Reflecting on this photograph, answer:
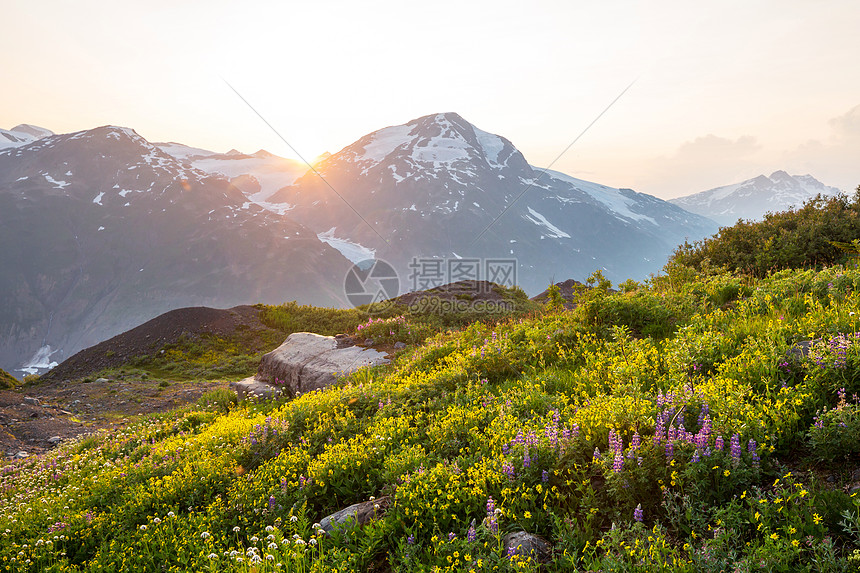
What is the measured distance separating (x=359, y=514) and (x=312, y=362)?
30.5 ft

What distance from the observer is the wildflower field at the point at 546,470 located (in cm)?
338

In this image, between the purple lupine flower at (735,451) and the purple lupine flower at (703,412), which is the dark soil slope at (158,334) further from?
the purple lupine flower at (735,451)

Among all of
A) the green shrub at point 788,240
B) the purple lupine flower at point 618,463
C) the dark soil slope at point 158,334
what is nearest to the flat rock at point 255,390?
the purple lupine flower at point 618,463

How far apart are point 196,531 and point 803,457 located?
6477 millimetres

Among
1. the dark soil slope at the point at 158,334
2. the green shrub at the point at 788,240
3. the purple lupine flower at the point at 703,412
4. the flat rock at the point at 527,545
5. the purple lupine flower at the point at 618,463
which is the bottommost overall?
the dark soil slope at the point at 158,334

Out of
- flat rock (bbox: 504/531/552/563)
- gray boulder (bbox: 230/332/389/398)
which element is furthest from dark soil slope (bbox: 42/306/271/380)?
flat rock (bbox: 504/531/552/563)

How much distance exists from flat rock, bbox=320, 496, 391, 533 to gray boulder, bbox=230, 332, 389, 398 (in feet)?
22.4

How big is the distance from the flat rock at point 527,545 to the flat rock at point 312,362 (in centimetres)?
832

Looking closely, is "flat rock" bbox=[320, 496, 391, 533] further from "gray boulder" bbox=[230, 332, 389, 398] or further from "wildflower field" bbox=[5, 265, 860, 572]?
"gray boulder" bbox=[230, 332, 389, 398]

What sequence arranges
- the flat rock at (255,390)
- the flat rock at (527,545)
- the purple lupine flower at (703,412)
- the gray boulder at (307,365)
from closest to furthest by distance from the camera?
the flat rock at (527,545), the purple lupine flower at (703,412), the gray boulder at (307,365), the flat rock at (255,390)

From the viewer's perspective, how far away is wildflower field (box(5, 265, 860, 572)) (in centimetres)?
338

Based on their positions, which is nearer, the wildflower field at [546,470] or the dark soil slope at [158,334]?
the wildflower field at [546,470]

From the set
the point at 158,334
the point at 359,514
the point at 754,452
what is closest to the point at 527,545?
the point at 359,514

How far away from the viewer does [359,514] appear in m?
4.56
